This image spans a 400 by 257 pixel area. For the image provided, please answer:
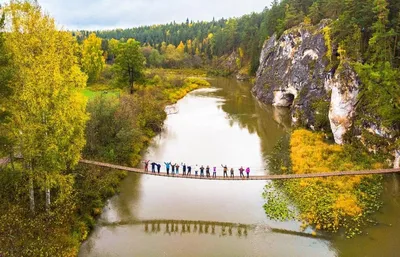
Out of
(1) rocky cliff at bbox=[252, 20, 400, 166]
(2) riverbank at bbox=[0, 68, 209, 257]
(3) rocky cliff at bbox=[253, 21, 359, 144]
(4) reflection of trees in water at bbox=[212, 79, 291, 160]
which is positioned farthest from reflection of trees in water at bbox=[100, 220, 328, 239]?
(3) rocky cliff at bbox=[253, 21, 359, 144]

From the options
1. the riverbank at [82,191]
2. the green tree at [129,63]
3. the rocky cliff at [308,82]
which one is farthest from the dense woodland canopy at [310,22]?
the green tree at [129,63]

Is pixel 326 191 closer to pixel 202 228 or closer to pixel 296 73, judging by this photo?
pixel 202 228

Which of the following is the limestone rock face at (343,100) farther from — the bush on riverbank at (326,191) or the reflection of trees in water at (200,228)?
the reflection of trees in water at (200,228)

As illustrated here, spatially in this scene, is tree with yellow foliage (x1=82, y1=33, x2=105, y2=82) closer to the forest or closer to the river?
the forest

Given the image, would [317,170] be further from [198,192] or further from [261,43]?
[261,43]

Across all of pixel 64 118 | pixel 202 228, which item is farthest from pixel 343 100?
pixel 64 118

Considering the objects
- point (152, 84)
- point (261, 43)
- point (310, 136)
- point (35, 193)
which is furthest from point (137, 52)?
point (261, 43)
